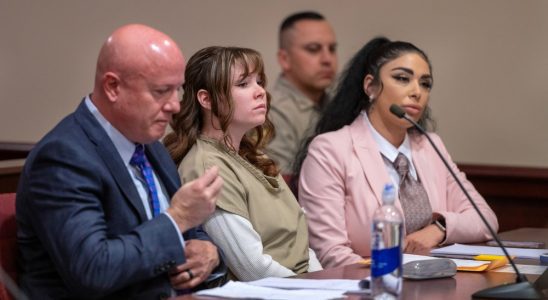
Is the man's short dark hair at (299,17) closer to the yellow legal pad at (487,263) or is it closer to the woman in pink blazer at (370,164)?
the woman in pink blazer at (370,164)

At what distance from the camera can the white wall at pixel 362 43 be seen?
531cm

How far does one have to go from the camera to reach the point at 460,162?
5.44 meters

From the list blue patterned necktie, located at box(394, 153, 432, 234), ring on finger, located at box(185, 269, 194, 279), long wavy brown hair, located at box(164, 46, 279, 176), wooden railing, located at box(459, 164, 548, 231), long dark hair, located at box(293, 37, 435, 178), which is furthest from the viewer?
wooden railing, located at box(459, 164, 548, 231)

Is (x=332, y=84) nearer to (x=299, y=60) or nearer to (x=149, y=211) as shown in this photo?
(x=299, y=60)

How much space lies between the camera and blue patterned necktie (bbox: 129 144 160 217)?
260 cm

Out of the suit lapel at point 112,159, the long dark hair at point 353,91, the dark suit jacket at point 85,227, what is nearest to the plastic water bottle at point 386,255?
the dark suit jacket at point 85,227

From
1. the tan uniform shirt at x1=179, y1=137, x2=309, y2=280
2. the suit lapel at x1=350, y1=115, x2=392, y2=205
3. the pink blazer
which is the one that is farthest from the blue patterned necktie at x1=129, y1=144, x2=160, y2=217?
the suit lapel at x1=350, y1=115, x2=392, y2=205

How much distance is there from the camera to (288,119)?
537 centimetres

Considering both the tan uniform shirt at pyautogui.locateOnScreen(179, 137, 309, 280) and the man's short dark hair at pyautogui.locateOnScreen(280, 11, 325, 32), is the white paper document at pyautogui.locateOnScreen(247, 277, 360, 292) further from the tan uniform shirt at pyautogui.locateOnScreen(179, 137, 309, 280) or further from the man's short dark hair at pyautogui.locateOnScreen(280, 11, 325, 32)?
the man's short dark hair at pyautogui.locateOnScreen(280, 11, 325, 32)

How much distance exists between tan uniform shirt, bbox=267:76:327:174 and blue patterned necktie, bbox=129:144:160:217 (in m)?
2.47

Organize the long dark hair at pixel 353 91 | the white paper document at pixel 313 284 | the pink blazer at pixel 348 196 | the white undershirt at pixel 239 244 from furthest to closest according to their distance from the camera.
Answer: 1. the long dark hair at pixel 353 91
2. the pink blazer at pixel 348 196
3. the white undershirt at pixel 239 244
4. the white paper document at pixel 313 284

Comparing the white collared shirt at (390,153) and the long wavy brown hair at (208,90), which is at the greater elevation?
the long wavy brown hair at (208,90)

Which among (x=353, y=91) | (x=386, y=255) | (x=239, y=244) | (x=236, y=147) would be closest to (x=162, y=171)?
(x=239, y=244)

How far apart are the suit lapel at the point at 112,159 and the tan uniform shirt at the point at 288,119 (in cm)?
261
